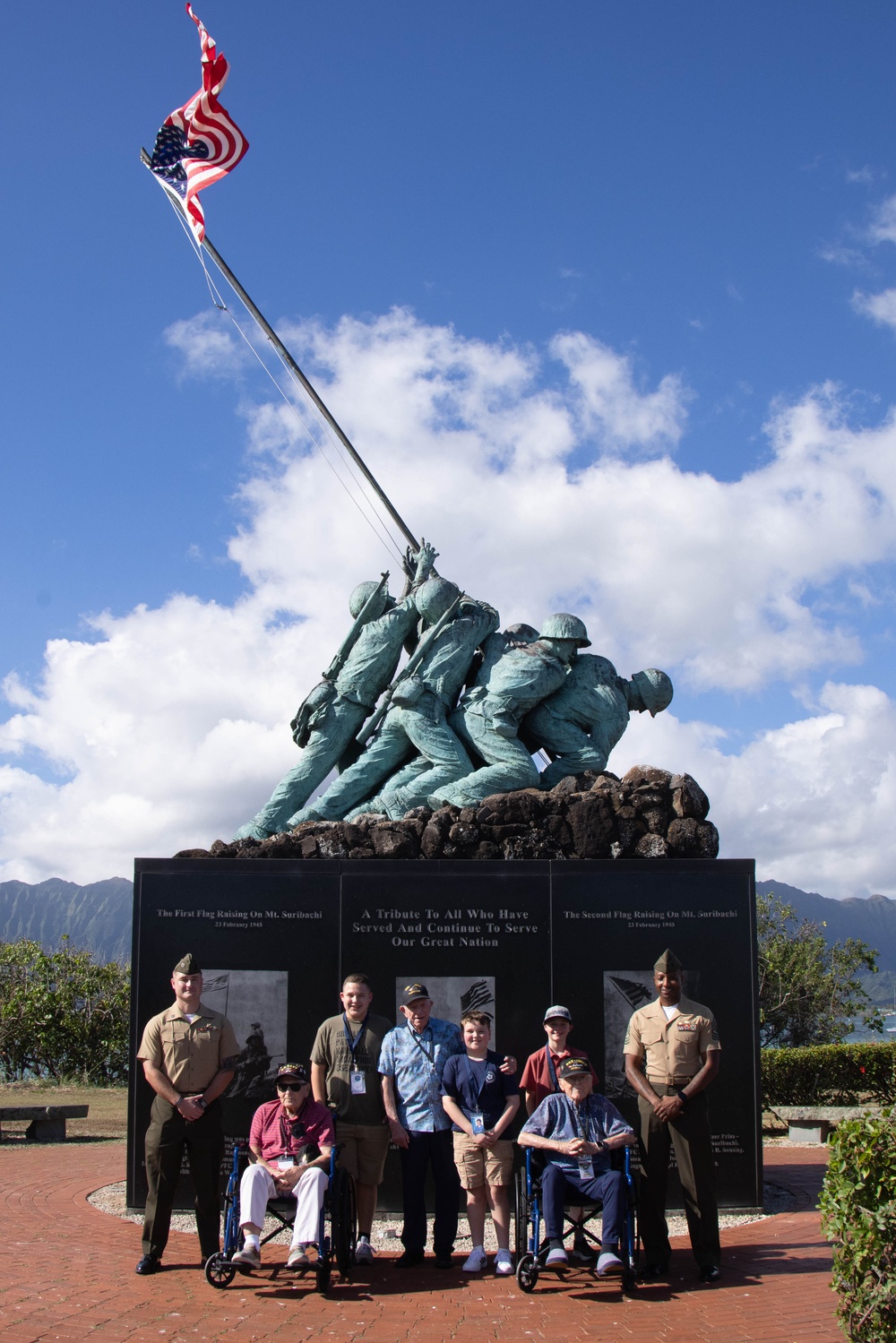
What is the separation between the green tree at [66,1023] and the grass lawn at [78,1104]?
0.41m

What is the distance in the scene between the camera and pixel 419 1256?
5816mm

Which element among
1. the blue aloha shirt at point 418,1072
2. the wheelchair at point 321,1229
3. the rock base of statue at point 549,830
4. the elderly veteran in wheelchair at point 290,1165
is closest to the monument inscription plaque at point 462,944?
the rock base of statue at point 549,830

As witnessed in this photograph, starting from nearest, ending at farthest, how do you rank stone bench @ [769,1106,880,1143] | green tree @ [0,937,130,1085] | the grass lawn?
stone bench @ [769,1106,880,1143]
the grass lawn
green tree @ [0,937,130,1085]

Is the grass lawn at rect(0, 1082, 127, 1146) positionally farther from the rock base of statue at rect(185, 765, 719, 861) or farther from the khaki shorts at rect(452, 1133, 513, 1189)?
the khaki shorts at rect(452, 1133, 513, 1189)

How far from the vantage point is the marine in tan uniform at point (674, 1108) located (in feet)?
18.4

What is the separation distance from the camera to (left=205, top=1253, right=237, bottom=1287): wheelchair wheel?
5.25 meters

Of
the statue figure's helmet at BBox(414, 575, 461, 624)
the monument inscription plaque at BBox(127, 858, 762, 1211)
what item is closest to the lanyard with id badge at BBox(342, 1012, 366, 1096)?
the monument inscription plaque at BBox(127, 858, 762, 1211)

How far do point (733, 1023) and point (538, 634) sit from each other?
3971 millimetres

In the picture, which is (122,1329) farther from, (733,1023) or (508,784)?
(508,784)

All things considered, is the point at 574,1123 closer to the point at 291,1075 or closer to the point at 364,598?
the point at 291,1075

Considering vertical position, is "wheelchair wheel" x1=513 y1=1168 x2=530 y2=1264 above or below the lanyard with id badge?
below

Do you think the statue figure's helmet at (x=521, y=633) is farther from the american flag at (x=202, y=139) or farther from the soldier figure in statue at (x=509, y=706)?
the american flag at (x=202, y=139)

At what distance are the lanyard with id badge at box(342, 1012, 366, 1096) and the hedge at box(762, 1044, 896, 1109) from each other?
735 centimetres

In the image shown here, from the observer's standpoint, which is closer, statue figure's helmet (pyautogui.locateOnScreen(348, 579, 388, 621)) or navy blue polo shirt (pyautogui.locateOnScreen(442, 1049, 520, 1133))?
navy blue polo shirt (pyautogui.locateOnScreen(442, 1049, 520, 1133))
